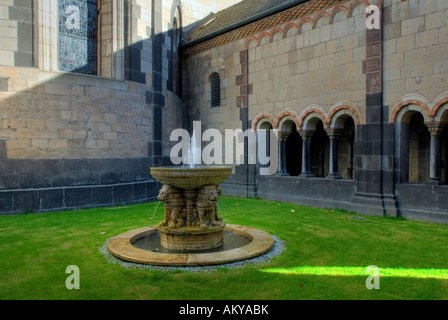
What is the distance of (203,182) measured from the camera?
5.72 m

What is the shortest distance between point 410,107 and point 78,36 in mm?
10089

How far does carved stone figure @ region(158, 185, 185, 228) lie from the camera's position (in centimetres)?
583

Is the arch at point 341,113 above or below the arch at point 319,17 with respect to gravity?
below

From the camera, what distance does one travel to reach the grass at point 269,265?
4.04 metres

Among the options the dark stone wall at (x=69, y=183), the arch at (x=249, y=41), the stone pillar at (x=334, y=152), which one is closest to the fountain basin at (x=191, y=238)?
the dark stone wall at (x=69, y=183)

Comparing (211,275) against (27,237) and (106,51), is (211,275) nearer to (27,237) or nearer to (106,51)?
(27,237)

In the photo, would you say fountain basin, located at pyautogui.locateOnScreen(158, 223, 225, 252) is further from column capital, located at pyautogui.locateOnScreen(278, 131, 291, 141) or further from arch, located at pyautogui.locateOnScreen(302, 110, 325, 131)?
column capital, located at pyautogui.locateOnScreen(278, 131, 291, 141)

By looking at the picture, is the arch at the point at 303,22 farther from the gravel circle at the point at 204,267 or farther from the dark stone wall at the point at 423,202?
the gravel circle at the point at 204,267

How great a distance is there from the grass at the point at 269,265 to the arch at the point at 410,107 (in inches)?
104

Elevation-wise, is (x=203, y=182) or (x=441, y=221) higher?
(x=203, y=182)

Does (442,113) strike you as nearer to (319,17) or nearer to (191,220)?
(319,17)

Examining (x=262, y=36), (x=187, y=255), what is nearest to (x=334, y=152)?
(x=262, y=36)
